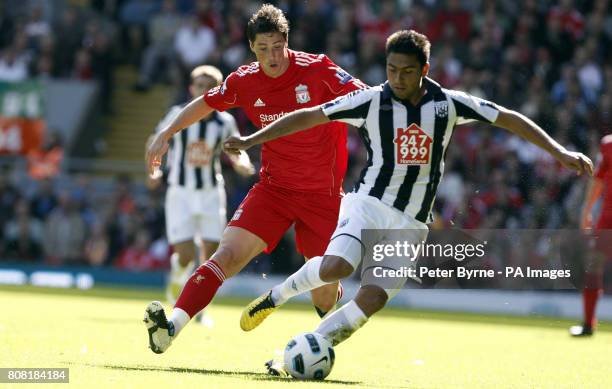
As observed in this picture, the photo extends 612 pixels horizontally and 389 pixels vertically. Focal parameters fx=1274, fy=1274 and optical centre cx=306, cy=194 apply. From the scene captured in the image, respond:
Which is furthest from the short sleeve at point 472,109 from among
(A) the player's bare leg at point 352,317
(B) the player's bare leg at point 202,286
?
(B) the player's bare leg at point 202,286

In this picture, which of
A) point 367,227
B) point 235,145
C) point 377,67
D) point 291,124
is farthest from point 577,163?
point 377,67

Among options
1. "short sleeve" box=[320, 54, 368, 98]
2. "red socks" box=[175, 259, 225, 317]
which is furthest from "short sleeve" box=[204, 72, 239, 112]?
"red socks" box=[175, 259, 225, 317]

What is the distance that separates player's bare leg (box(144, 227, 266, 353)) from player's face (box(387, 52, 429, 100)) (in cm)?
158

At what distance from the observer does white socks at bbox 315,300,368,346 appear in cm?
727

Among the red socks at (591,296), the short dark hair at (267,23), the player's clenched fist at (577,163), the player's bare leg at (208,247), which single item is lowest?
the red socks at (591,296)

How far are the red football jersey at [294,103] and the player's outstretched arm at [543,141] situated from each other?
136cm

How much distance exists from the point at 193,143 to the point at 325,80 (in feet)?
14.3

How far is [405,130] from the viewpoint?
7469mm

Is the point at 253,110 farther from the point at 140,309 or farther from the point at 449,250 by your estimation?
the point at 140,309

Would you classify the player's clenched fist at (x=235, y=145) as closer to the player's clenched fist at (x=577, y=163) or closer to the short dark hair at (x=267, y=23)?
the short dark hair at (x=267, y=23)

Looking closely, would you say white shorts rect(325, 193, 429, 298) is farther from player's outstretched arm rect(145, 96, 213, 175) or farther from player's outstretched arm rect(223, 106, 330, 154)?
player's outstretched arm rect(145, 96, 213, 175)

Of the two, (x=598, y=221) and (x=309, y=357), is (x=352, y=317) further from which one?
(x=598, y=221)

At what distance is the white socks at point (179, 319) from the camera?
25.7 feet

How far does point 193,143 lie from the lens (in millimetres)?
12711
